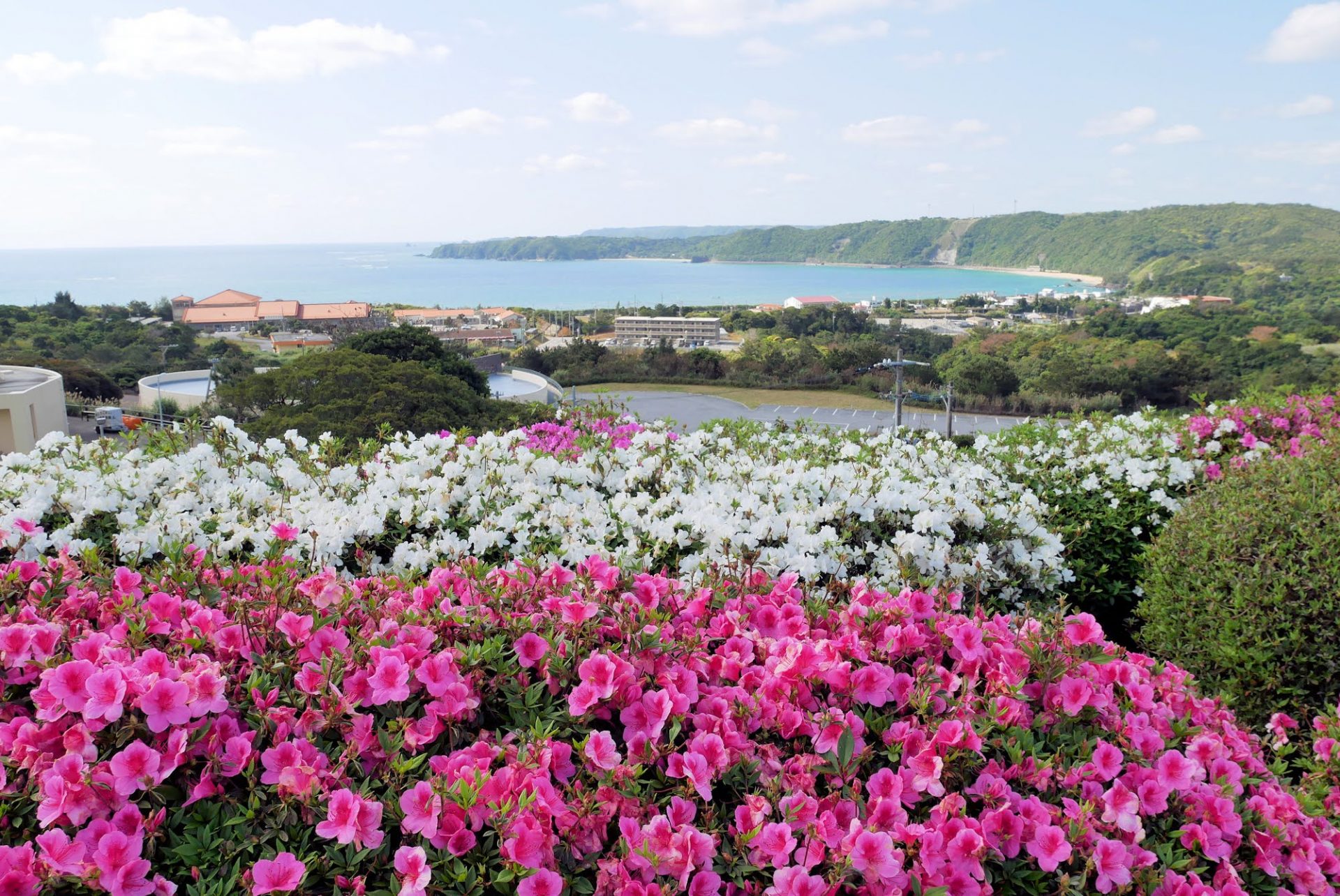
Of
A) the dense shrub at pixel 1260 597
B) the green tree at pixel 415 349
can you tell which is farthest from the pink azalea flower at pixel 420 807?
the green tree at pixel 415 349

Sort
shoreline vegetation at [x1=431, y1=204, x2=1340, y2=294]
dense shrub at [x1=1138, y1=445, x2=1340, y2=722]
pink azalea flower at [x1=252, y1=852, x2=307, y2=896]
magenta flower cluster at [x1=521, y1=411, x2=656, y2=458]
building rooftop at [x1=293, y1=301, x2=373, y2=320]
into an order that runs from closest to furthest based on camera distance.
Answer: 1. pink azalea flower at [x1=252, y1=852, x2=307, y2=896]
2. dense shrub at [x1=1138, y1=445, x2=1340, y2=722]
3. magenta flower cluster at [x1=521, y1=411, x2=656, y2=458]
4. building rooftop at [x1=293, y1=301, x2=373, y2=320]
5. shoreline vegetation at [x1=431, y1=204, x2=1340, y2=294]

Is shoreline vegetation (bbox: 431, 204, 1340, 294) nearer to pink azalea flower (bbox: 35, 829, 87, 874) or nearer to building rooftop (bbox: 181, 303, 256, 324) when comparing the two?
building rooftop (bbox: 181, 303, 256, 324)

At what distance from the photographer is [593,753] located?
128cm

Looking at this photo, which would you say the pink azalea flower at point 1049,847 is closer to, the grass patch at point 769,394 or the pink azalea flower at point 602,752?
the pink azalea flower at point 602,752

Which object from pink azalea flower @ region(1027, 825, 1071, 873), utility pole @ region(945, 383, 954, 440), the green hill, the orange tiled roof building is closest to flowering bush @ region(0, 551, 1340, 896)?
pink azalea flower @ region(1027, 825, 1071, 873)

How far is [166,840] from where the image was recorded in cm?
118

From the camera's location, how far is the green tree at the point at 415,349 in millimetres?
23812

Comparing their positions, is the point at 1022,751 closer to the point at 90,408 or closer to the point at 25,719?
the point at 25,719

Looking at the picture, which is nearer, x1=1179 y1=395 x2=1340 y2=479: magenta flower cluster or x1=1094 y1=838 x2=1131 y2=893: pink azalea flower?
x1=1094 y1=838 x2=1131 y2=893: pink azalea flower

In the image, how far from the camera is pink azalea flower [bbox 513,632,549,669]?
4.86 ft

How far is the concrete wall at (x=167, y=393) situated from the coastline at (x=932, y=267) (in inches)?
3134

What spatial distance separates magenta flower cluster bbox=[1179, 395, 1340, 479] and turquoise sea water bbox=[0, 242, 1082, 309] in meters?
88.6

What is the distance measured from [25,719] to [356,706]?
463mm

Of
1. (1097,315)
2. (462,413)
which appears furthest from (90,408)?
(1097,315)
